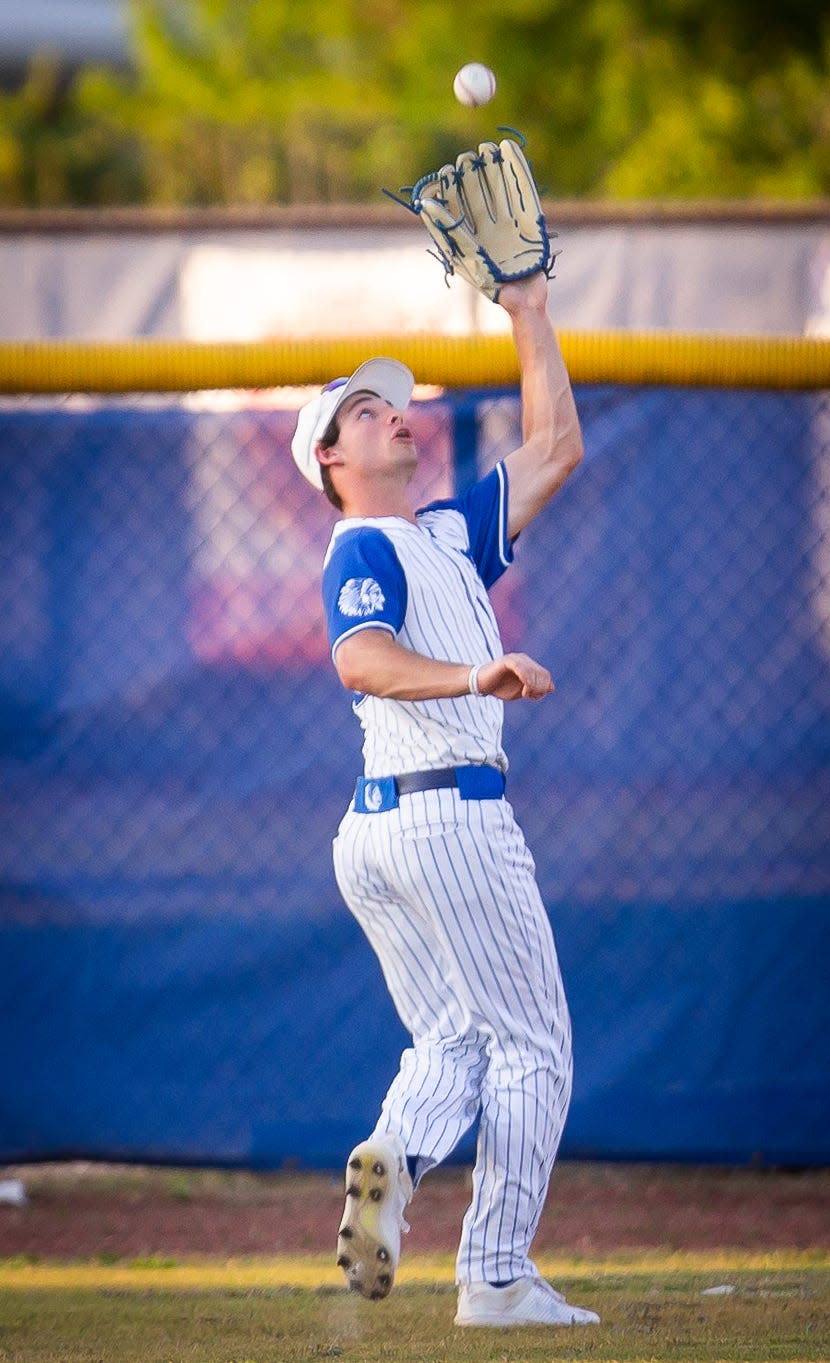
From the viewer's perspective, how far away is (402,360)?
4273 millimetres

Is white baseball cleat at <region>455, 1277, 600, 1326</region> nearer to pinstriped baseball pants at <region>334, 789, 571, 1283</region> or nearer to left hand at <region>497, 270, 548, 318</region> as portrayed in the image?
pinstriped baseball pants at <region>334, 789, 571, 1283</region>

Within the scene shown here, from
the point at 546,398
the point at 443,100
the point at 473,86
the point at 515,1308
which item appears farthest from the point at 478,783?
the point at 443,100

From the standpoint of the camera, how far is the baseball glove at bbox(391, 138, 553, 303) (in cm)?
344

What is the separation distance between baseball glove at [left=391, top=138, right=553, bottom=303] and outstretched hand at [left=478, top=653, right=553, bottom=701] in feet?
3.36

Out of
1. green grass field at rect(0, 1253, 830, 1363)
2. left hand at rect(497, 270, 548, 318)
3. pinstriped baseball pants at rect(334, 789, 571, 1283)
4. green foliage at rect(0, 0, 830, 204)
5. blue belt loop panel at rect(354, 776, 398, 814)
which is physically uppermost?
green foliage at rect(0, 0, 830, 204)

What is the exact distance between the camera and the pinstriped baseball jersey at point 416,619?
309cm

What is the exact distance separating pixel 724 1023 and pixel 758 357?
1.65 meters

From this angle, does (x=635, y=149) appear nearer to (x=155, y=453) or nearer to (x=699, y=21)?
(x=699, y=21)

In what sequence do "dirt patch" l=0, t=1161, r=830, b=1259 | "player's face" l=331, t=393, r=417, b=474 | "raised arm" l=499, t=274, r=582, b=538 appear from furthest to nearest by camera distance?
1. "dirt patch" l=0, t=1161, r=830, b=1259
2. "raised arm" l=499, t=274, r=582, b=538
3. "player's face" l=331, t=393, r=417, b=474

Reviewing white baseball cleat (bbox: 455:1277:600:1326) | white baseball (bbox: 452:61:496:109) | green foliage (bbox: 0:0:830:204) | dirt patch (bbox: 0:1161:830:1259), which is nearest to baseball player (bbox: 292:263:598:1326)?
white baseball cleat (bbox: 455:1277:600:1326)

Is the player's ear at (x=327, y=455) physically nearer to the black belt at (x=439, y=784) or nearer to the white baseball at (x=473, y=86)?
the black belt at (x=439, y=784)

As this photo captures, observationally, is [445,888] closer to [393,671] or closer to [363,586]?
[393,671]

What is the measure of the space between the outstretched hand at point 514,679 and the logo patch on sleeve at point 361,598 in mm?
310

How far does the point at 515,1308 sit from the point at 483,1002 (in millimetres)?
545
